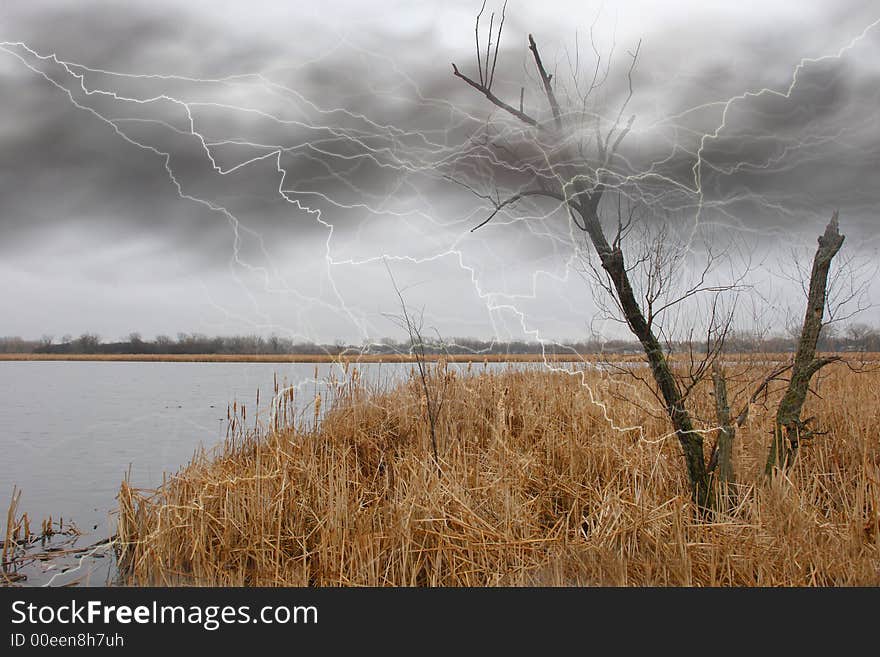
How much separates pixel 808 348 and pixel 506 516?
3520 millimetres

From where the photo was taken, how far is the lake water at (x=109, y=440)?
22.7 feet

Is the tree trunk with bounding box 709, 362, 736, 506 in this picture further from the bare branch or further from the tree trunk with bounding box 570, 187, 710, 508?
the bare branch

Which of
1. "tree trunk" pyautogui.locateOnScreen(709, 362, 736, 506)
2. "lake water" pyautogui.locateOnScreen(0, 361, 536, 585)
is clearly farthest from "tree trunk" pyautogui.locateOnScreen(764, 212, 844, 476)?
"lake water" pyautogui.locateOnScreen(0, 361, 536, 585)

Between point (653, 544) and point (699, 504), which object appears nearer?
point (653, 544)

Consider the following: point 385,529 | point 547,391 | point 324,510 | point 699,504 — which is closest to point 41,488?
point 324,510

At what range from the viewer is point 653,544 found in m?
4.76

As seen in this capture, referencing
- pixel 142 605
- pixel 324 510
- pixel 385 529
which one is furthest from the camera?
pixel 324 510

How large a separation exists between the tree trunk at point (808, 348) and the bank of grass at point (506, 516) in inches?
18.6

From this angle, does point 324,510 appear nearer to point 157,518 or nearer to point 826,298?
point 157,518

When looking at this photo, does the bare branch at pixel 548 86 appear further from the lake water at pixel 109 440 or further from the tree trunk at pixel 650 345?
the lake water at pixel 109 440

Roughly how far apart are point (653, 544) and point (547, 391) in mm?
5416

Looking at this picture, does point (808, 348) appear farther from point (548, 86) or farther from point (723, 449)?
point (548, 86)

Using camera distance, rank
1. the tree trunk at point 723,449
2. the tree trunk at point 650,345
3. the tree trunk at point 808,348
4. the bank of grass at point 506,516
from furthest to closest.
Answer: the tree trunk at point 808,348 < the tree trunk at point 723,449 < the tree trunk at point 650,345 < the bank of grass at point 506,516

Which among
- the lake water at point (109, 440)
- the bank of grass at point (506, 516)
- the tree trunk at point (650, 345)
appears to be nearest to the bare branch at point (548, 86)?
the tree trunk at point (650, 345)
